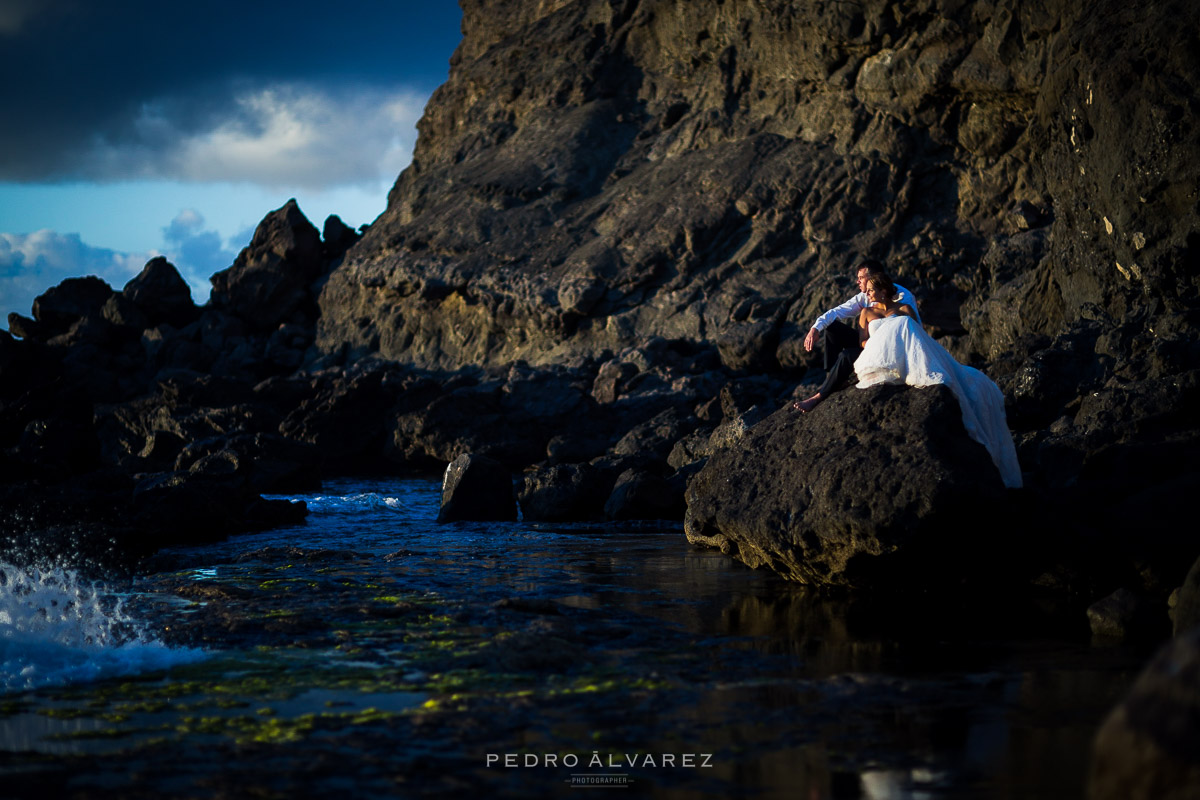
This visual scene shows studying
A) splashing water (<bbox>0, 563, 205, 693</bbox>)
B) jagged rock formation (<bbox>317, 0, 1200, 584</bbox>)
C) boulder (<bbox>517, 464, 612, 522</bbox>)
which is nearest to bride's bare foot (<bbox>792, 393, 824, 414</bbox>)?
jagged rock formation (<bbox>317, 0, 1200, 584</bbox>)

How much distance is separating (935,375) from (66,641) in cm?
666

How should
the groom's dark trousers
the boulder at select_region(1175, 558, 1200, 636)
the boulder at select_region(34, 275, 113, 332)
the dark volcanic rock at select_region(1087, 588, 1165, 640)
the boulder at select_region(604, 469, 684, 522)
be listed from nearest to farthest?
1. the boulder at select_region(1175, 558, 1200, 636)
2. the dark volcanic rock at select_region(1087, 588, 1165, 640)
3. the groom's dark trousers
4. the boulder at select_region(604, 469, 684, 522)
5. the boulder at select_region(34, 275, 113, 332)

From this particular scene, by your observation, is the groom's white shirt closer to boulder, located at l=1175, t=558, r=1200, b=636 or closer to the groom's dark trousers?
the groom's dark trousers

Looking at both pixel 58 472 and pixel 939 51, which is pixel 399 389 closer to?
pixel 58 472

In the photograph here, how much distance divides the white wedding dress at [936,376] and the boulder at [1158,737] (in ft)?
17.5

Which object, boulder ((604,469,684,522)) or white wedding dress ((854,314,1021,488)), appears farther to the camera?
boulder ((604,469,684,522))

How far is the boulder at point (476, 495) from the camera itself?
1619cm

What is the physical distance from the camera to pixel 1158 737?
9.64 ft

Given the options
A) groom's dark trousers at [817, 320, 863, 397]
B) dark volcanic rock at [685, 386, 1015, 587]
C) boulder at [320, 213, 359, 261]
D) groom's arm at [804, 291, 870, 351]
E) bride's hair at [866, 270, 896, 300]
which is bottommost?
dark volcanic rock at [685, 386, 1015, 587]

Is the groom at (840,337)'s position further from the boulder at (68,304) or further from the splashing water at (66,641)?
the boulder at (68,304)

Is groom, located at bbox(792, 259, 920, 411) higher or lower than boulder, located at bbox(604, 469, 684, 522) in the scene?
higher

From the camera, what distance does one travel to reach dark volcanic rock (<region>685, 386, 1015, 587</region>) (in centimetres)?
755

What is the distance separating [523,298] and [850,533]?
29.5 m

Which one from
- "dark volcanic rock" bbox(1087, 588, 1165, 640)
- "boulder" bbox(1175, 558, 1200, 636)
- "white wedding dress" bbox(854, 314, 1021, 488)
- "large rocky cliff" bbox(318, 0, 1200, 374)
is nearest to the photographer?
"boulder" bbox(1175, 558, 1200, 636)
